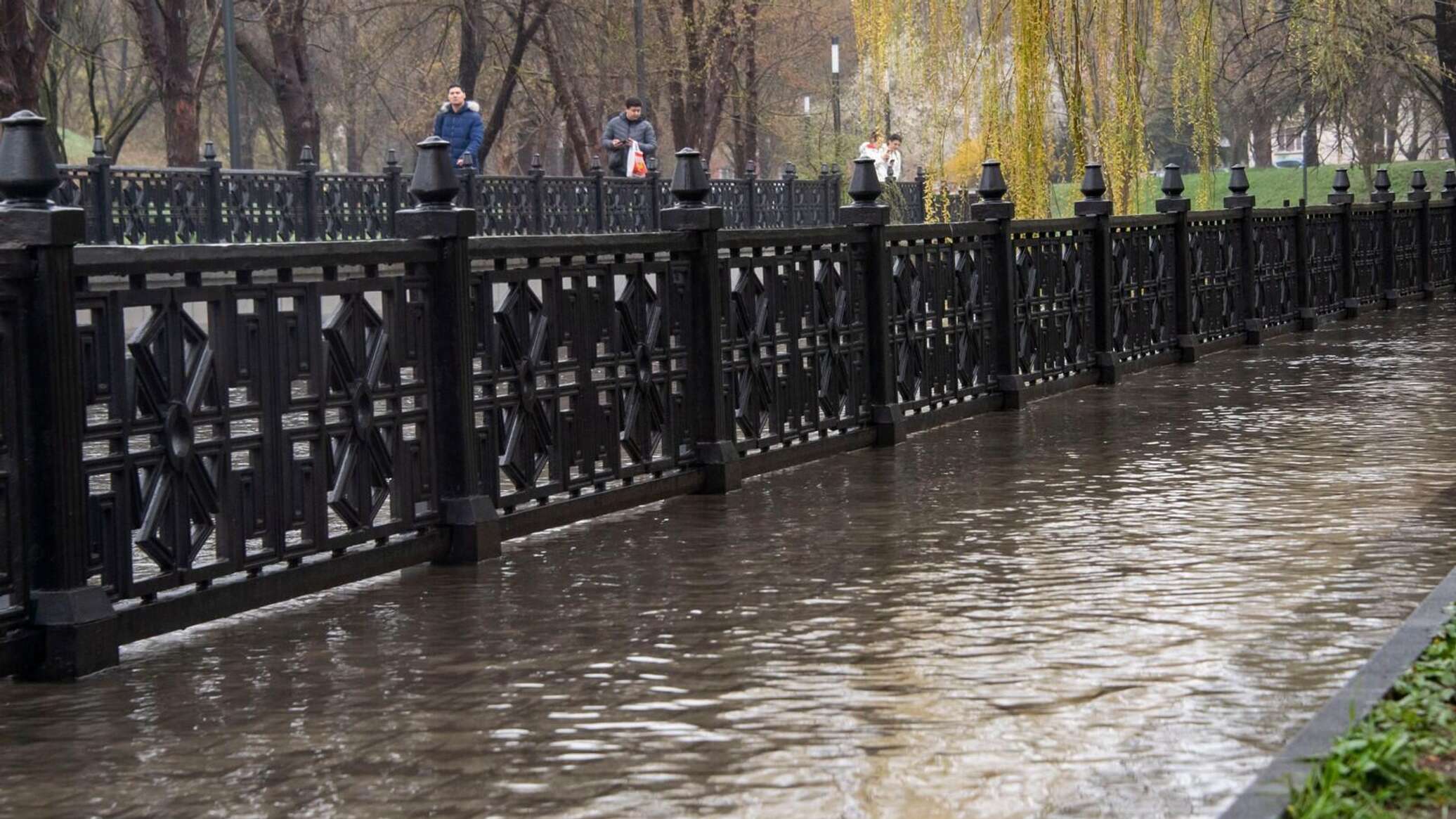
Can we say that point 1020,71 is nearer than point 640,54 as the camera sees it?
Yes

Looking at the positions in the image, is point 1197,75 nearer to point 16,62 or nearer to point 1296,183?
point 16,62

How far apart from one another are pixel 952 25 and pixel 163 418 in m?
10.2

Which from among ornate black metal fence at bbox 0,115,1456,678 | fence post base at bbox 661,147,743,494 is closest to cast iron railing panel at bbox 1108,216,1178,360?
ornate black metal fence at bbox 0,115,1456,678

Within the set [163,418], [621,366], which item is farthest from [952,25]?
[163,418]

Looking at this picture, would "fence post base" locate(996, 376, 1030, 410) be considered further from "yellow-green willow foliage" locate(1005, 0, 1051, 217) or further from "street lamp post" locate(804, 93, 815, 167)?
"street lamp post" locate(804, 93, 815, 167)

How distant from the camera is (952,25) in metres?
16.3

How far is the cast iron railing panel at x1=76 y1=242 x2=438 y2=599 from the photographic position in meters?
7.07

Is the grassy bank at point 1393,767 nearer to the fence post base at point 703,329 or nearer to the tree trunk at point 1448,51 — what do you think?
the fence post base at point 703,329

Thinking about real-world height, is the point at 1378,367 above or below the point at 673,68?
below

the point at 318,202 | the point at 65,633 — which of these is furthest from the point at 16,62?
the point at 65,633

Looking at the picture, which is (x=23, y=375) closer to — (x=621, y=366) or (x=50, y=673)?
(x=50, y=673)

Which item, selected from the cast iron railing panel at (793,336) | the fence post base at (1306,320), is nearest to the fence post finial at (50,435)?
the cast iron railing panel at (793,336)

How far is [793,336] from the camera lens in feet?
39.5

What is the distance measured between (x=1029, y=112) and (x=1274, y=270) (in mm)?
7806
